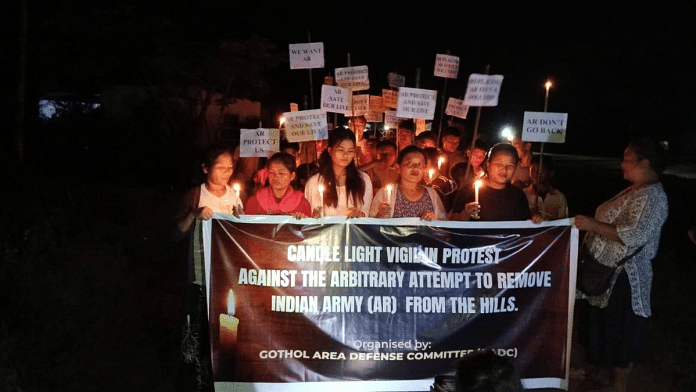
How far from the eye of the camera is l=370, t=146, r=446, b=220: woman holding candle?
523cm

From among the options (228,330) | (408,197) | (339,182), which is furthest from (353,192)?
(228,330)

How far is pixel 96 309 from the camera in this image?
6.27m

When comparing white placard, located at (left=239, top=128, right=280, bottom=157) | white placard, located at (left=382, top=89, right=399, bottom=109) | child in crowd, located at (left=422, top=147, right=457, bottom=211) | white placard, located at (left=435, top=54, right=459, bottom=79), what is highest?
white placard, located at (left=435, top=54, right=459, bottom=79)

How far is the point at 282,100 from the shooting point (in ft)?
101

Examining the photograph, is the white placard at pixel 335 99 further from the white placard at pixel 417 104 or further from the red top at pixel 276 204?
the red top at pixel 276 204

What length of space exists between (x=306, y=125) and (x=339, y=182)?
74cm

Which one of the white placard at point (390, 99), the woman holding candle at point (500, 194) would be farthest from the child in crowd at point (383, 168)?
the white placard at point (390, 99)

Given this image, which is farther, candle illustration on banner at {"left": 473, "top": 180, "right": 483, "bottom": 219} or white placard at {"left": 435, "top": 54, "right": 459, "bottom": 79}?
white placard at {"left": 435, "top": 54, "right": 459, "bottom": 79}

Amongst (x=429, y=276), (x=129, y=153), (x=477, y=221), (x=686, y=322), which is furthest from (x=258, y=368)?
(x=129, y=153)

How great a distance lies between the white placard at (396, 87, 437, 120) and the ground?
264 cm

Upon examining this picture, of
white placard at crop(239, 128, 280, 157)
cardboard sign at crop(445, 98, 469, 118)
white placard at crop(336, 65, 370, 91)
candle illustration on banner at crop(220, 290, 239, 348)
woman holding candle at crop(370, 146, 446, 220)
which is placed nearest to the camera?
candle illustration on banner at crop(220, 290, 239, 348)

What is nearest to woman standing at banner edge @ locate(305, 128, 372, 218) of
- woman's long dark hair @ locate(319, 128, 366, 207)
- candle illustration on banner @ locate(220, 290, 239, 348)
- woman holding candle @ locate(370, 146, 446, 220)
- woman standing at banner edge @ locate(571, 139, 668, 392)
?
woman's long dark hair @ locate(319, 128, 366, 207)

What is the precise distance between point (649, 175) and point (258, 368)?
2933 mm

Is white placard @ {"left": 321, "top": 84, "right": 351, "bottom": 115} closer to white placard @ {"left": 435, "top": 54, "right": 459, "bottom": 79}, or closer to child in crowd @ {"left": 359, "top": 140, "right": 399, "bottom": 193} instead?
child in crowd @ {"left": 359, "top": 140, "right": 399, "bottom": 193}
